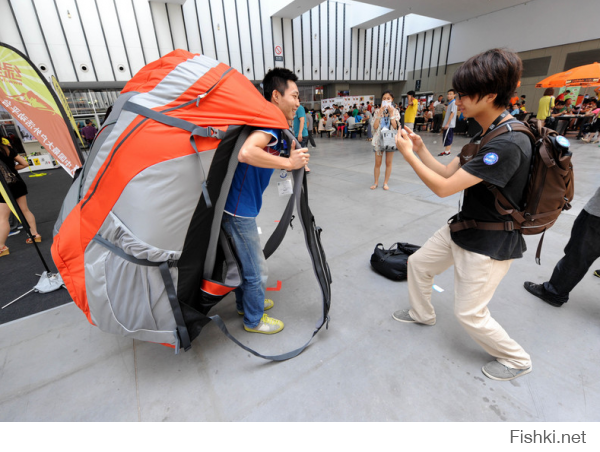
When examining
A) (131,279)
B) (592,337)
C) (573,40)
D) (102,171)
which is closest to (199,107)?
(102,171)

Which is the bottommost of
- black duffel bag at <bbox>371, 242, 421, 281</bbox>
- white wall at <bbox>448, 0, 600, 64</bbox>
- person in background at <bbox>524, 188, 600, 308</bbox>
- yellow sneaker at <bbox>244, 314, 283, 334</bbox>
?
yellow sneaker at <bbox>244, 314, 283, 334</bbox>

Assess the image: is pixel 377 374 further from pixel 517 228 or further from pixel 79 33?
pixel 79 33

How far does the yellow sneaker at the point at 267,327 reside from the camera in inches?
78.5

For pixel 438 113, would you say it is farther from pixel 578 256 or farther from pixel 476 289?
pixel 476 289

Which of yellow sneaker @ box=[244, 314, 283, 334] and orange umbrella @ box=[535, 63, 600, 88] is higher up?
orange umbrella @ box=[535, 63, 600, 88]

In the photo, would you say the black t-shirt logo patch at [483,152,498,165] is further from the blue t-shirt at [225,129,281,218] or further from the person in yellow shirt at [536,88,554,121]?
the person in yellow shirt at [536,88,554,121]

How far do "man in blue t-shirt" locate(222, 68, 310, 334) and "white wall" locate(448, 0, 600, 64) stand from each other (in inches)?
597

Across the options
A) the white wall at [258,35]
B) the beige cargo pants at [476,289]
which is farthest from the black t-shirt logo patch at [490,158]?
the white wall at [258,35]

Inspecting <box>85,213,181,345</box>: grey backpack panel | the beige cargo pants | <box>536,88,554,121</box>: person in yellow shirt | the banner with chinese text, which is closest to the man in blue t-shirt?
<box>85,213,181,345</box>: grey backpack panel

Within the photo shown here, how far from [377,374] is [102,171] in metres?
1.83

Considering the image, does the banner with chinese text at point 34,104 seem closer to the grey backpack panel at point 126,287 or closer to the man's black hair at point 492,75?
the grey backpack panel at point 126,287

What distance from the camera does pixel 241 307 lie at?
2.17 metres

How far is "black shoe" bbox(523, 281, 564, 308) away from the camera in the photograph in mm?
2105

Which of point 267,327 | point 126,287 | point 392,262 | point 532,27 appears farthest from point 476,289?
point 532,27
